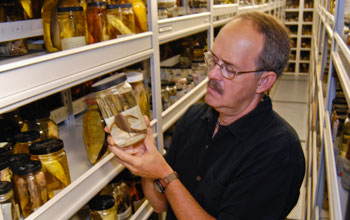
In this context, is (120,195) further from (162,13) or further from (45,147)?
(162,13)

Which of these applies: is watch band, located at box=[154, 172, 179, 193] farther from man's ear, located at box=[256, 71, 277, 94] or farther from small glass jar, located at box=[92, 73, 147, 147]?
man's ear, located at box=[256, 71, 277, 94]

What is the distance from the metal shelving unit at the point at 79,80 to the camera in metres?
0.74

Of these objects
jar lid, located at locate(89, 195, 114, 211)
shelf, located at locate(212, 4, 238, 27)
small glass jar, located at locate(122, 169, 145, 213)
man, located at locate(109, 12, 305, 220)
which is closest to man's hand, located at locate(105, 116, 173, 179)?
man, located at locate(109, 12, 305, 220)

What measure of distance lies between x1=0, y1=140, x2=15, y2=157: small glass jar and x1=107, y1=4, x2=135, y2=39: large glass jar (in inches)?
19.8

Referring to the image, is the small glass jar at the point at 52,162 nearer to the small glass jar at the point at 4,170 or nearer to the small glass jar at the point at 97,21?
the small glass jar at the point at 4,170

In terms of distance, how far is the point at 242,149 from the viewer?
122 centimetres

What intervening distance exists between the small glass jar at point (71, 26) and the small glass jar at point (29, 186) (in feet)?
1.18

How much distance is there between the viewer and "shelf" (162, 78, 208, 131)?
1700 mm

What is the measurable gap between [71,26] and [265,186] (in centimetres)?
83

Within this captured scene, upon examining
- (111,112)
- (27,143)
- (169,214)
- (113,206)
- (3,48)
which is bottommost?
(169,214)

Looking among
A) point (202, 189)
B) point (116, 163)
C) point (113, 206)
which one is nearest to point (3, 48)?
point (116, 163)

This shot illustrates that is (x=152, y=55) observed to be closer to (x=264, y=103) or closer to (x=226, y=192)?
(x=264, y=103)

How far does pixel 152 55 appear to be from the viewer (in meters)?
1.47

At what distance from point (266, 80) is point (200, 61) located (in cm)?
117
